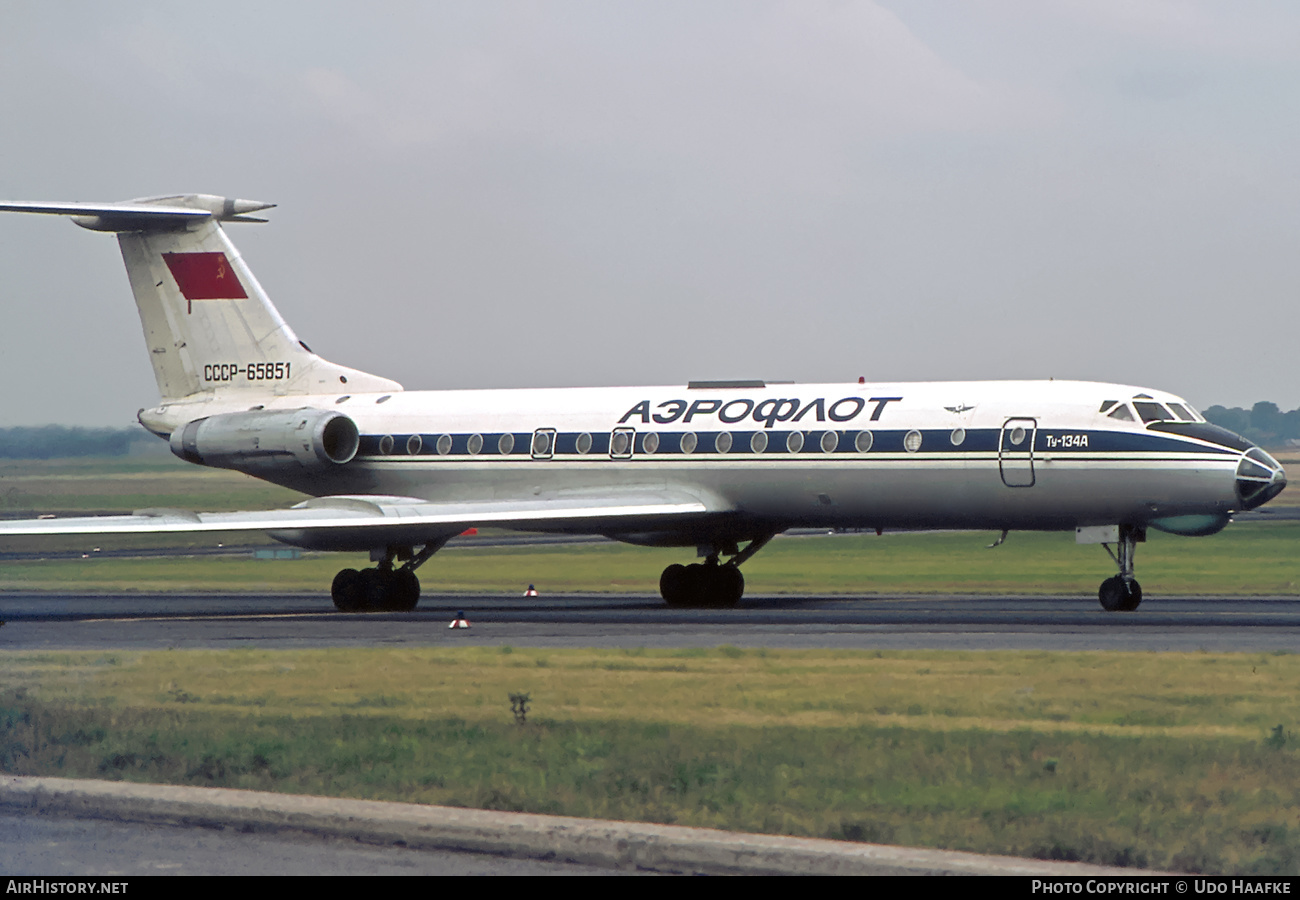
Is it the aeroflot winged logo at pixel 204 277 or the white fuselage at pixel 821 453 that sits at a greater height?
the aeroflot winged logo at pixel 204 277

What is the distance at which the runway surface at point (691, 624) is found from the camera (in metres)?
21.1

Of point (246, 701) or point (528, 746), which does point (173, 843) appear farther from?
point (246, 701)

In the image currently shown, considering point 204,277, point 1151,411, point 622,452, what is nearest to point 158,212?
point 204,277

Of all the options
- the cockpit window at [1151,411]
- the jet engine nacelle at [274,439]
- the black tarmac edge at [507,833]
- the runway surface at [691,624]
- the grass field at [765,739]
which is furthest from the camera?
the jet engine nacelle at [274,439]

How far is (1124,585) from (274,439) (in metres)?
15.7

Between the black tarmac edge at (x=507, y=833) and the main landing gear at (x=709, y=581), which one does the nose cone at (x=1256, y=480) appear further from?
the black tarmac edge at (x=507, y=833)

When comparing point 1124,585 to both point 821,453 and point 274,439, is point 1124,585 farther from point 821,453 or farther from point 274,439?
point 274,439

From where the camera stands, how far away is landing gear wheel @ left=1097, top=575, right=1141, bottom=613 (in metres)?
26.6

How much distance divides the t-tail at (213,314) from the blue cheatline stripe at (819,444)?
3.11 meters

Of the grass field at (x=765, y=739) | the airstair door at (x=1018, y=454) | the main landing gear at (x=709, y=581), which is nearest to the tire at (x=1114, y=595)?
the airstair door at (x=1018, y=454)

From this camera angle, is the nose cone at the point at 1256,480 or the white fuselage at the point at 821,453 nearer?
the nose cone at the point at 1256,480

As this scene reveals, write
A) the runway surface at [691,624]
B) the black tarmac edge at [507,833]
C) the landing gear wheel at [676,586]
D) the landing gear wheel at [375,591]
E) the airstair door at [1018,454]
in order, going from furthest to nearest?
1. the landing gear wheel at [676,586]
2. the landing gear wheel at [375,591]
3. the airstair door at [1018,454]
4. the runway surface at [691,624]
5. the black tarmac edge at [507,833]

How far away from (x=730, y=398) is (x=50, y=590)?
17163 mm

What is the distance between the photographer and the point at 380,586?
30.5 metres
